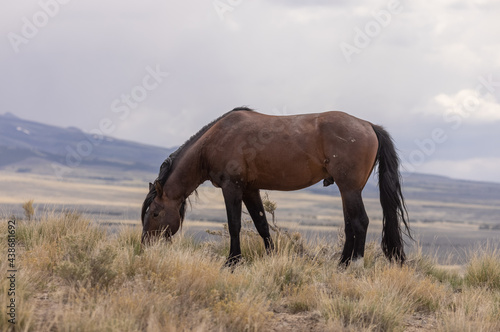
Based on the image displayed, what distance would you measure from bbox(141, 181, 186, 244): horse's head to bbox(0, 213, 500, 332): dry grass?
400mm

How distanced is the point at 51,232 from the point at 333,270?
5.30 metres

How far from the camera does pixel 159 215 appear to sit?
9.96m

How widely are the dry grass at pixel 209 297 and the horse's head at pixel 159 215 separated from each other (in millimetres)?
400

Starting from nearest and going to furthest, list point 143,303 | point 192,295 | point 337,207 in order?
point 143,303 < point 192,295 < point 337,207

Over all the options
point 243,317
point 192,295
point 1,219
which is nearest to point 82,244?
point 192,295

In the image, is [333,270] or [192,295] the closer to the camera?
[192,295]

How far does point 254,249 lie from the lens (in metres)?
11.0

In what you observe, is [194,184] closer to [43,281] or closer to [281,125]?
[281,125]

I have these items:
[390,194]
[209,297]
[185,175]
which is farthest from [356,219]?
[209,297]

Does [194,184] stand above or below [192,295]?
above

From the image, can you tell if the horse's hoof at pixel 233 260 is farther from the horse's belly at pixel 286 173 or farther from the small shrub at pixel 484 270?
the small shrub at pixel 484 270

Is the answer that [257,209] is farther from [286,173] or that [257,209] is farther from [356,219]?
[356,219]

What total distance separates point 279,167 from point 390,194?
187cm

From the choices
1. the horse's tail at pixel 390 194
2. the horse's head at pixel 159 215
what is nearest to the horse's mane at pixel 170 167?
the horse's head at pixel 159 215
